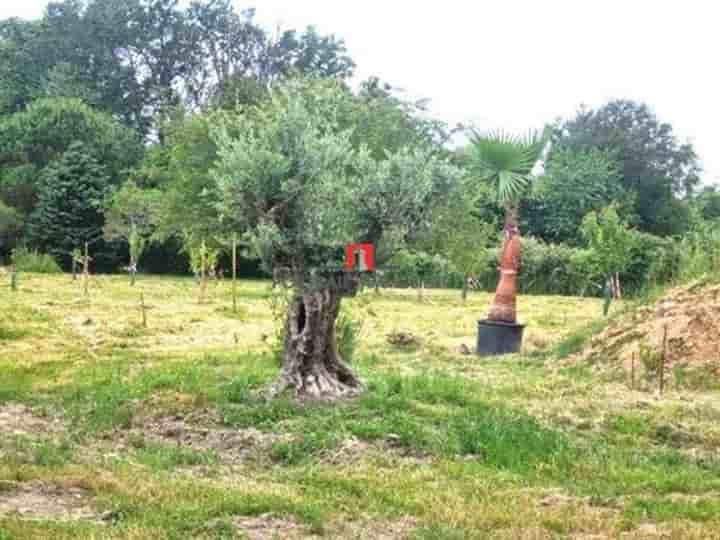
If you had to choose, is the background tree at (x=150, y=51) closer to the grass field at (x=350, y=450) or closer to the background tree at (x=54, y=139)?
the background tree at (x=54, y=139)

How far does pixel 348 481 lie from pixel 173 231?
74.1 ft

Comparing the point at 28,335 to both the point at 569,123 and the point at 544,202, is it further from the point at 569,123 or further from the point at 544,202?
the point at 569,123

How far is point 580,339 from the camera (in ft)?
41.7

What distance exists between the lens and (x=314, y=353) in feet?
27.9

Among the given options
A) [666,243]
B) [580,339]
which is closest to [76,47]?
[666,243]

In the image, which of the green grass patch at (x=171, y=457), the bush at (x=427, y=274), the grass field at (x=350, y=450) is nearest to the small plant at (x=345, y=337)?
the grass field at (x=350, y=450)

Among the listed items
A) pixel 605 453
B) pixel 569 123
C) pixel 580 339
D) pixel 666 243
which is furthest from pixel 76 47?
pixel 605 453

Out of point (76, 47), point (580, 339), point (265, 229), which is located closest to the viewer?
point (265, 229)

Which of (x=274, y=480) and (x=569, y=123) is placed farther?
(x=569, y=123)

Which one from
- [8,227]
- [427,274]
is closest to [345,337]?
[427,274]

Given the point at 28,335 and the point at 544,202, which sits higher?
the point at 544,202

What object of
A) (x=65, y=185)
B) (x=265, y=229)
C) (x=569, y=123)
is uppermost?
(x=569, y=123)

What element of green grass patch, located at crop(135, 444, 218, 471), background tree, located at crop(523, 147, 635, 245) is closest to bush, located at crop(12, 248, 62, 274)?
background tree, located at crop(523, 147, 635, 245)

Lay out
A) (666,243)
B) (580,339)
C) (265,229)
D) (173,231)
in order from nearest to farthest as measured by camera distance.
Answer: (265,229) < (580,339) < (173,231) < (666,243)
